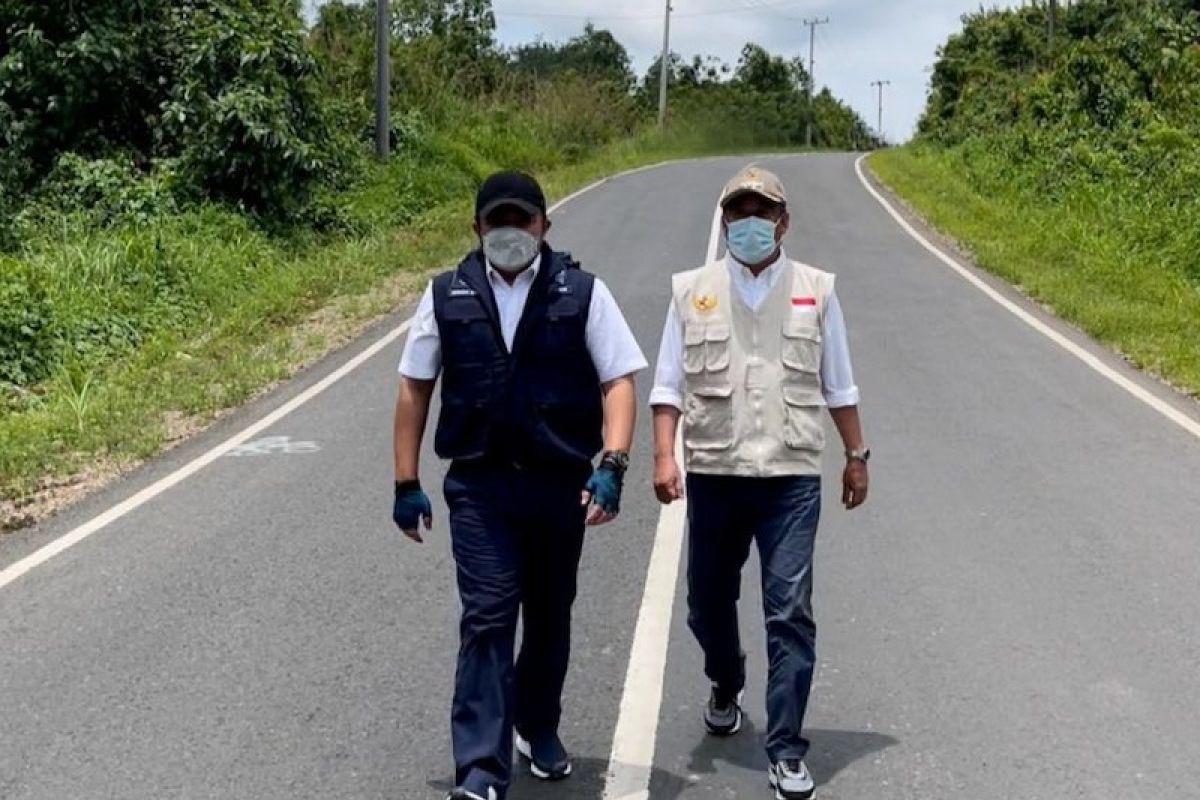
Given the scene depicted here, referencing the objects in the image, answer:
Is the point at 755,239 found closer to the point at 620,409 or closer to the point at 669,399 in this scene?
the point at 669,399

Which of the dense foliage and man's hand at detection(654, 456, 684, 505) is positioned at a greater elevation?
the dense foliage

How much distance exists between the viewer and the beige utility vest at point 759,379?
4.25 m

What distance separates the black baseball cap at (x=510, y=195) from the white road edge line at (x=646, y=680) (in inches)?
50.2

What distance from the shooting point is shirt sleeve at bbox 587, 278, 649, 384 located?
13.6 feet

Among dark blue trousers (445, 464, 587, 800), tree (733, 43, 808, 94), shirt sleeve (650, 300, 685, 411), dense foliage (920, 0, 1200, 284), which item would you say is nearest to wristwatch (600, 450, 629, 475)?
dark blue trousers (445, 464, 587, 800)

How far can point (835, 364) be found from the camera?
438 cm

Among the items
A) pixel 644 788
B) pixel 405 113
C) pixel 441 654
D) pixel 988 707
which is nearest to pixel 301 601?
pixel 441 654

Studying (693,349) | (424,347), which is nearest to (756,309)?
(693,349)

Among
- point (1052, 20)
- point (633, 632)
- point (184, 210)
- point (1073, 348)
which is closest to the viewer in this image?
point (633, 632)

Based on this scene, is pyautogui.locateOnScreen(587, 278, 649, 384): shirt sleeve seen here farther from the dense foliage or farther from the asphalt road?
the dense foliage

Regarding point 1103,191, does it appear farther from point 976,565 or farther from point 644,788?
point 644,788

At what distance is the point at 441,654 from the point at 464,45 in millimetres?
38813

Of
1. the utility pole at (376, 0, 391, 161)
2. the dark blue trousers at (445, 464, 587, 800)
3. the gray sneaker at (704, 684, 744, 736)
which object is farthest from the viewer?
the utility pole at (376, 0, 391, 161)

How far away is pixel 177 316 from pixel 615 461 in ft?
34.1
